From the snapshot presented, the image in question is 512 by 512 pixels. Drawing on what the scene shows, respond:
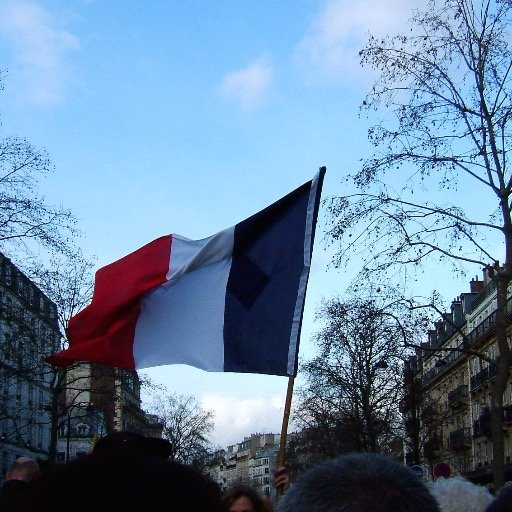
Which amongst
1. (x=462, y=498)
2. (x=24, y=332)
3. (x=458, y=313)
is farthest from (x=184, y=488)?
(x=458, y=313)

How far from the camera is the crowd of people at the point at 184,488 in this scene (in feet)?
5.05

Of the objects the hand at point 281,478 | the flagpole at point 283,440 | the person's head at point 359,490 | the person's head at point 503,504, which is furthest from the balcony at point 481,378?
the person's head at point 359,490

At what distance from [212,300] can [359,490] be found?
6.20m

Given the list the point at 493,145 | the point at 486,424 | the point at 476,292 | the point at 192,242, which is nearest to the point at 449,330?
the point at 476,292

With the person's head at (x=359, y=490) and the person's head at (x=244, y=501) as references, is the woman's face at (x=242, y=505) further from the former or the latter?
the person's head at (x=359, y=490)

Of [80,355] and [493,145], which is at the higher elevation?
[493,145]

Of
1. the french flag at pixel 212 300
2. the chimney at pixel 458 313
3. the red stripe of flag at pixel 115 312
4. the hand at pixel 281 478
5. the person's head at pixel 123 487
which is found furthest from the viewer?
the chimney at pixel 458 313

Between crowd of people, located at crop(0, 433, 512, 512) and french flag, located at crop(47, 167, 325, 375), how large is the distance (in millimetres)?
4813

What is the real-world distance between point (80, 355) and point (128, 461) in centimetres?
607

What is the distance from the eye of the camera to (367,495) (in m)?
2.00

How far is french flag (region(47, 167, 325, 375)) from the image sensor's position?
764 centimetres

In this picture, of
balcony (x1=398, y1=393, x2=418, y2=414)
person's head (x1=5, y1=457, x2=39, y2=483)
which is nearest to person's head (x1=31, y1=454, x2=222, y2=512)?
person's head (x1=5, y1=457, x2=39, y2=483)

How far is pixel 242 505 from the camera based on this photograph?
6020 millimetres

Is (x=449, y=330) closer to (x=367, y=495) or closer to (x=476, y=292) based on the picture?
(x=476, y=292)
